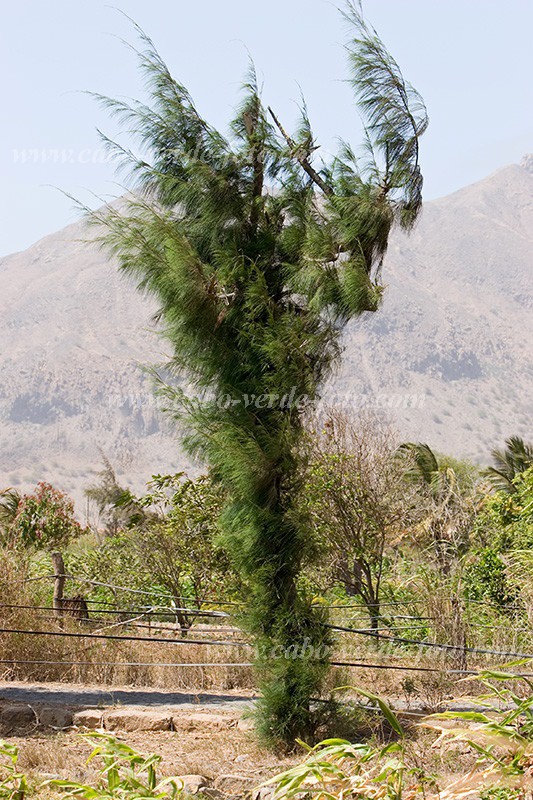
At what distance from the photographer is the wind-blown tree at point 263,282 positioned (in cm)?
711

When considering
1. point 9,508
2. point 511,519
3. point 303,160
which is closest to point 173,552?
point 511,519

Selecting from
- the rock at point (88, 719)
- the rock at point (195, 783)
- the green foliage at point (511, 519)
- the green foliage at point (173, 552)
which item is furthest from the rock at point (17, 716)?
the green foliage at point (511, 519)

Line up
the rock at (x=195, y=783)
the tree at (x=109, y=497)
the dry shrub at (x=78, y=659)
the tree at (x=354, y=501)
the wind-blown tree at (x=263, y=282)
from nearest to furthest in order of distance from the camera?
the rock at (x=195, y=783) < the wind-blown tree at (x=263, y=282) < the dry shrub at (x=78, y=659) < the tree at (x=354, y=501) < the tree at (x=109, y=497)

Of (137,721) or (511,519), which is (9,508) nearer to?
(511,519)

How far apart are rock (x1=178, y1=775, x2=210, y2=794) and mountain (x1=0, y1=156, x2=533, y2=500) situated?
250 feet

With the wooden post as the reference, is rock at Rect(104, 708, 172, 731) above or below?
below

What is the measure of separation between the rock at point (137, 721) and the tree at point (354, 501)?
5.08 m

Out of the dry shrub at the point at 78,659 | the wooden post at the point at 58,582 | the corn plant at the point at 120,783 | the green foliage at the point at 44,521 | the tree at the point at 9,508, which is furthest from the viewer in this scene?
the tree at the point at 9,508

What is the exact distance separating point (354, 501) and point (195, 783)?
7.96 metres

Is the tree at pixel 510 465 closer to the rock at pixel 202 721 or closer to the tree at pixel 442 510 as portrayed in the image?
the tree at pixel 442 510

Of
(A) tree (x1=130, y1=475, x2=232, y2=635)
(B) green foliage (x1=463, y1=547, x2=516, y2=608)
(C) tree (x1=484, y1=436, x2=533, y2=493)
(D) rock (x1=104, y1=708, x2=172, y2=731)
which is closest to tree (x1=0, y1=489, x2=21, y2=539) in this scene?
(A) tree (x1=130, y1=475, x2=232, y2=635)

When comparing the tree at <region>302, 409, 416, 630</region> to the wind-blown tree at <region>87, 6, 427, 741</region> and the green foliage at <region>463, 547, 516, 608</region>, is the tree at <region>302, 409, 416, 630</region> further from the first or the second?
the wind-blown tree at <region>87, 6, 427, 741</region>

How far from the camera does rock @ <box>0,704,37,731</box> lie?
7.93 meters

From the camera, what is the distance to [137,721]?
7750mm
